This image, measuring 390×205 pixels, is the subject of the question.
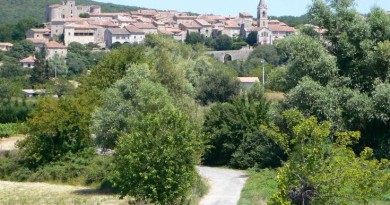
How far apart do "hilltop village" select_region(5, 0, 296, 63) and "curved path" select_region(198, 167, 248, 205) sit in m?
92.7

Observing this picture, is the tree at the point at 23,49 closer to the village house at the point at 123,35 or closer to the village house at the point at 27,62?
the village house at the point at 27,62

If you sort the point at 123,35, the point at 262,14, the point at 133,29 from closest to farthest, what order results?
the point at 123,35 < the point at 133,29 < the point at 262,14

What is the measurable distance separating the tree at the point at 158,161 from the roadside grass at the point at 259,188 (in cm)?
271

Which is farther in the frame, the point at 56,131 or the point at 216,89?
the point at 216,89

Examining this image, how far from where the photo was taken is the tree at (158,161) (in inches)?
835

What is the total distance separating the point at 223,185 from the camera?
93.7 feet

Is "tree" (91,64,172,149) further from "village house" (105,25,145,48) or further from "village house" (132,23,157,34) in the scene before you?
"village house" (132,23,157,34)

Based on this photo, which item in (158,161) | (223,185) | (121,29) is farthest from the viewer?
(121,29)

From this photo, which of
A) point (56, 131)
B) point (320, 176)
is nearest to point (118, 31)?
point (56, 131)

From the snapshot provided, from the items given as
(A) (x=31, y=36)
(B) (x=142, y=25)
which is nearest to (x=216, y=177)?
(A) (x=31, y=36)

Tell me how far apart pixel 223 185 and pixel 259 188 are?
2328 millimetres

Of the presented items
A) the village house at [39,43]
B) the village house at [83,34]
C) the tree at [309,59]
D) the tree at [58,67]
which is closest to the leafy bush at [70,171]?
the tree at [309,59]

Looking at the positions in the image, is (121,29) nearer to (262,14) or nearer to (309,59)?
(262,14)

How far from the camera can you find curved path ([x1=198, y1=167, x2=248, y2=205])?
2545 cm
